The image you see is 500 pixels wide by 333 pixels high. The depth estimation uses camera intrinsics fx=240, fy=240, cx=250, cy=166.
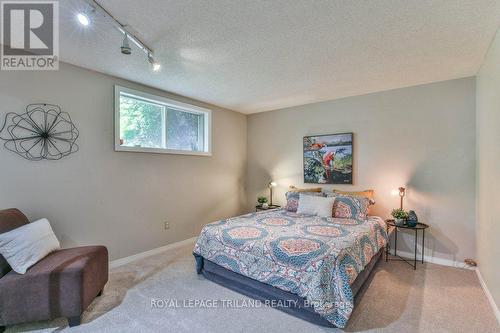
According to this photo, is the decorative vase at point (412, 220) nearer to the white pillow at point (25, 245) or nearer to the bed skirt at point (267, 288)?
the bed skirt at point (267, 288)

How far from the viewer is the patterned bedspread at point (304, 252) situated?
192 cm

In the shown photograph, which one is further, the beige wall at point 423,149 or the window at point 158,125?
the window at point 158,125

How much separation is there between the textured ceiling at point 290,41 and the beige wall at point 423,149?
0.30 meters

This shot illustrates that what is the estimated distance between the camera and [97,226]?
3.06 meters

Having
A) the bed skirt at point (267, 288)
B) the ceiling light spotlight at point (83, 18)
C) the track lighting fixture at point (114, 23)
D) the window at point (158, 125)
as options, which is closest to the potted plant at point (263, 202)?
the window at point (158, 125)

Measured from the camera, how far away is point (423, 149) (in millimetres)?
3389

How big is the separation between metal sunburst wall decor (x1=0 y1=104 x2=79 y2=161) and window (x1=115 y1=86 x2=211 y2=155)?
21.6 inches

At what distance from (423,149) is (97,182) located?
4.43m

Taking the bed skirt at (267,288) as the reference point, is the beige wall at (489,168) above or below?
above

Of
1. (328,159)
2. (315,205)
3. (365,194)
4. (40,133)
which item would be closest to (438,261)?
(365,194)

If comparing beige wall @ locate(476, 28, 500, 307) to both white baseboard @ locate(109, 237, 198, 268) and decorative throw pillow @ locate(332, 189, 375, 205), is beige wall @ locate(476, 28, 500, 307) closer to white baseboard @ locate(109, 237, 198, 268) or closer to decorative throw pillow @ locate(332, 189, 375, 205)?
decorative throw pillow @ locate(332, 189, 375, 205)

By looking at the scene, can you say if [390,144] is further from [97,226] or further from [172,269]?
[97,226]

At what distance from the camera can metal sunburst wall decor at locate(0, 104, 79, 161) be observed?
2445 millimetres

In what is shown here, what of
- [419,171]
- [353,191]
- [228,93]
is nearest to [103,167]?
[228,93]
